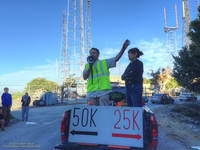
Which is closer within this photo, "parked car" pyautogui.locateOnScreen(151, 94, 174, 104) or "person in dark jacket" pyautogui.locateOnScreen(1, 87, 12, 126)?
"person in dark jacket" pyautogui.locateOnScreen(1, 87, 12, 126)

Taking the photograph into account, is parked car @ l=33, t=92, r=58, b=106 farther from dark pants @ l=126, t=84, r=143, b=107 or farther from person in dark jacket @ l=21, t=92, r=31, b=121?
dark pants @ l=126, t=84, r=143, b=107

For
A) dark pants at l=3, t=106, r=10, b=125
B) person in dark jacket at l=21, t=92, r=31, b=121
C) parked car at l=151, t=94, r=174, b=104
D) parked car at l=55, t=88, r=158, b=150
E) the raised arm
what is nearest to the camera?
parked car at l=55, t=88, r=158, b=150

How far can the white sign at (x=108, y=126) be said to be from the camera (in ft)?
13.5

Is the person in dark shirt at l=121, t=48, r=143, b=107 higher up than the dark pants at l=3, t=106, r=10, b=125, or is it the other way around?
the person in dark shirt at l=121, t=48, r=143, b=107

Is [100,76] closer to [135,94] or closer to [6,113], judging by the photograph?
[135,94]

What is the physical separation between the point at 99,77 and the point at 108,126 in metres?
1.10

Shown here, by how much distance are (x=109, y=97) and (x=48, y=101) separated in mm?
26818

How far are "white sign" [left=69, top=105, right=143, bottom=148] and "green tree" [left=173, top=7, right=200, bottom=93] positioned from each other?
1660 cm

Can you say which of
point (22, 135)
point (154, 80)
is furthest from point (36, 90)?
point (154, 80)

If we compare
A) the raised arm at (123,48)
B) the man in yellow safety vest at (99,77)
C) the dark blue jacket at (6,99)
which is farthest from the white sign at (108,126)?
the dark blue jacket at (6,99)

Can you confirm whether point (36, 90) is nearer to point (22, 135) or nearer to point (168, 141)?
point (22, 135)

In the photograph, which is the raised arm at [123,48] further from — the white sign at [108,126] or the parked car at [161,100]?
the parked car at [161,100]

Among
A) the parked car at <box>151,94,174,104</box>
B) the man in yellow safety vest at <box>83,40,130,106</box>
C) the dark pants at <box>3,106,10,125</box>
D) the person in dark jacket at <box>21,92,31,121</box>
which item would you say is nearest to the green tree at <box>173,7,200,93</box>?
the parked car at <box>151,94,174,104</box>

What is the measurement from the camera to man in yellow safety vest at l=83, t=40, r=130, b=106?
16.2ft
